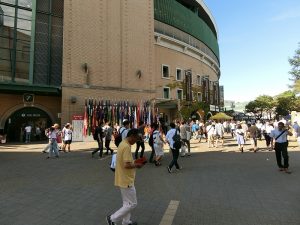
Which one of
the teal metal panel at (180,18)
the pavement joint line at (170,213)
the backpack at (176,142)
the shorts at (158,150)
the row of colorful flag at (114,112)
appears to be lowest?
the pavement joint line at (170,213)

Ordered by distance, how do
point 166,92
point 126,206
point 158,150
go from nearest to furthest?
point 126,206, point 158,150, point 166,92

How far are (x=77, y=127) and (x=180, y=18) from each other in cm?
2711

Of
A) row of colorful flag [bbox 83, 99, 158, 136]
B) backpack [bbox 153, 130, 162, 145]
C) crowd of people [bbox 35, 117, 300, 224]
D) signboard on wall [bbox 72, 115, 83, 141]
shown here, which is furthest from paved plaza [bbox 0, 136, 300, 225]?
row of colorful flag [bbox 83, 99, 158, 136]

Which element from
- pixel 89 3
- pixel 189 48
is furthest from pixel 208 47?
pixel 89 3

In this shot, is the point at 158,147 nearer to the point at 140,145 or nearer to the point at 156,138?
the point at 156,138

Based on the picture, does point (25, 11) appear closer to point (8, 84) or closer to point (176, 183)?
point (8, 84)

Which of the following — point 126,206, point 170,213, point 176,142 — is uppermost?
point 176,142

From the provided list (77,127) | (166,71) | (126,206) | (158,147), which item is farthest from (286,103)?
(126,206)

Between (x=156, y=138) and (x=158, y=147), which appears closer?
(x=158, y=147)

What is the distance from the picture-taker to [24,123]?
2808 centimetres

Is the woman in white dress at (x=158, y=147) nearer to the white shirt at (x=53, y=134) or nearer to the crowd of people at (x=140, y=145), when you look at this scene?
the crowd of people at (x=140, y=145)

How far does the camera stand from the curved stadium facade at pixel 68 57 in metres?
27.6

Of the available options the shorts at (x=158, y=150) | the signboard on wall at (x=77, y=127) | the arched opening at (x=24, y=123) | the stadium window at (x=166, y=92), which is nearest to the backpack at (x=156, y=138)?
the shorts at (x=158, y=150)

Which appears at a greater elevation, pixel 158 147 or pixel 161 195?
pixel 158 147
